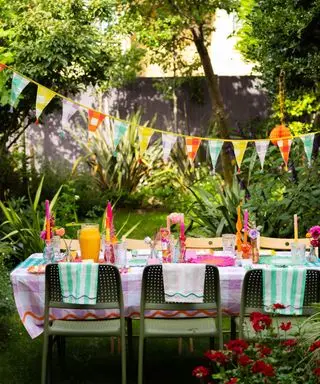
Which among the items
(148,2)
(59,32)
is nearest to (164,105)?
(148,2)

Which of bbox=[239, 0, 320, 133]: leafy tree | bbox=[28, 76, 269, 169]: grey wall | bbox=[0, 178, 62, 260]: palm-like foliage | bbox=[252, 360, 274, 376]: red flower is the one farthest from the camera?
bbox=[28, 76, 269, 169]: grey wall

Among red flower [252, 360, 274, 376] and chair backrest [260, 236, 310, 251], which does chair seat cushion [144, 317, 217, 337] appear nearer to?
chair backrest [260, 236, 310, 251]

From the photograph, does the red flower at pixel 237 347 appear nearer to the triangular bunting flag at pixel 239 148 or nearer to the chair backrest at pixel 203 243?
the chair backrest at pixel 203 243

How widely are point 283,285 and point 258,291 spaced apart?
0.52 feet

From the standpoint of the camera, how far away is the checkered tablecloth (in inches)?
202

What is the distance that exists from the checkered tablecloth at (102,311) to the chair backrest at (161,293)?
0.11 m

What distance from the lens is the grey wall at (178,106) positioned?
13.1 meters

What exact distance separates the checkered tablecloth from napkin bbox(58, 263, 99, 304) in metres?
0.20

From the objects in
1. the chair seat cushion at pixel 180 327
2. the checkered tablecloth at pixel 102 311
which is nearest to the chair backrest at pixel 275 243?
the checkered tablecloth at pixel 102 311

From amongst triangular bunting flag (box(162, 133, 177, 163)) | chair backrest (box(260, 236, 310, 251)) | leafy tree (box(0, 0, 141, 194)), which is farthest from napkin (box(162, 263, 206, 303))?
leafy tree (box(0, 0, 141, 194))

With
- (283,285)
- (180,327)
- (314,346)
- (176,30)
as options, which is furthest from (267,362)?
(176,30)

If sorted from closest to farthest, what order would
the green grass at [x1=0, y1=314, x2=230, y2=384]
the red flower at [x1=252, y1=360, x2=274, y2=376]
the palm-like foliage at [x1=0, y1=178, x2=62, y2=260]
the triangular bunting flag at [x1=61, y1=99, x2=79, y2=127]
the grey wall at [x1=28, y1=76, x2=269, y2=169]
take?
the red flower at [x1=252, y1=360, x2=274, y2=376]
the green grass at [x1=0, y1=314, x2=230, y2=384]
the triangular bunting flag at [x1=61, y1=99, x2=79, y2=127]
the palm-like foliage at [x1=0, y1=178, x2=62, y2=260]
the grey wall at [x1=28, y1=76, x2=269, y2=169]

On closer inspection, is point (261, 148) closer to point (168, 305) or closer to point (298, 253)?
point (298, 253)

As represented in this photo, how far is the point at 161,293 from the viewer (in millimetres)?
5016
